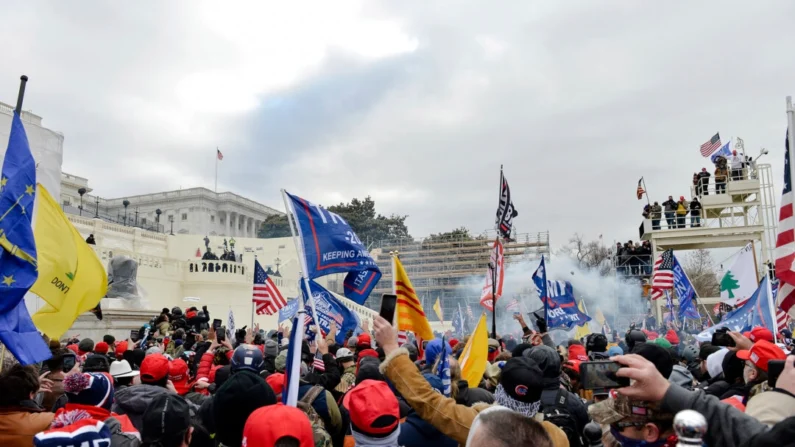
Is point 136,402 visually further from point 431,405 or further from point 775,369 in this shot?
point 775,369

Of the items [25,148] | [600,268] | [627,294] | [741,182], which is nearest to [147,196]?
[600,268]

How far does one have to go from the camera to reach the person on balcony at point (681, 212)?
27.6m

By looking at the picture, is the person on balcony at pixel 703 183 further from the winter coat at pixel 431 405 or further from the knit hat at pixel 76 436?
the knit hat at pixel 76 436

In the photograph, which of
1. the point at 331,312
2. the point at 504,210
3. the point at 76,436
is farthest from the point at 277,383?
the point at 504,210

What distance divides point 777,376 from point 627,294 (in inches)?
1376

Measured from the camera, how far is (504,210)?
13422 mm

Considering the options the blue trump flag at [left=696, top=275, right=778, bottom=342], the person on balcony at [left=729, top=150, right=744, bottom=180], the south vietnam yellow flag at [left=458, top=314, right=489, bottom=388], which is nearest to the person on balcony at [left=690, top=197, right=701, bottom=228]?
the person on balcony at [left=729, top=150, right=744, bottom=180]

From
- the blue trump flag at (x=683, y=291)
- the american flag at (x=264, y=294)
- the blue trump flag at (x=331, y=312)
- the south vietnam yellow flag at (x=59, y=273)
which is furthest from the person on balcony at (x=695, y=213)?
the south vietnam yellow flag at (x=59, y=273)

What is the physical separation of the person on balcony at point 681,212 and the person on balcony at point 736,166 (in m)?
2.45

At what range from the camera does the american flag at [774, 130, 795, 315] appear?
6594 mm

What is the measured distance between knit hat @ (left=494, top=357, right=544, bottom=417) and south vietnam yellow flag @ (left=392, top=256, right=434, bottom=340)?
7.24ft

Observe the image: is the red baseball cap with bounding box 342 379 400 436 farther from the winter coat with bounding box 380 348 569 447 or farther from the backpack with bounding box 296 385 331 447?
the backpack with bounding box 296 385 331 447

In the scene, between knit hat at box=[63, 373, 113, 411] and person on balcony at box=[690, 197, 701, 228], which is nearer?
knit hat at box=[63, 373, 113, 411]

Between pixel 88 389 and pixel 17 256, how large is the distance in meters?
1.76
